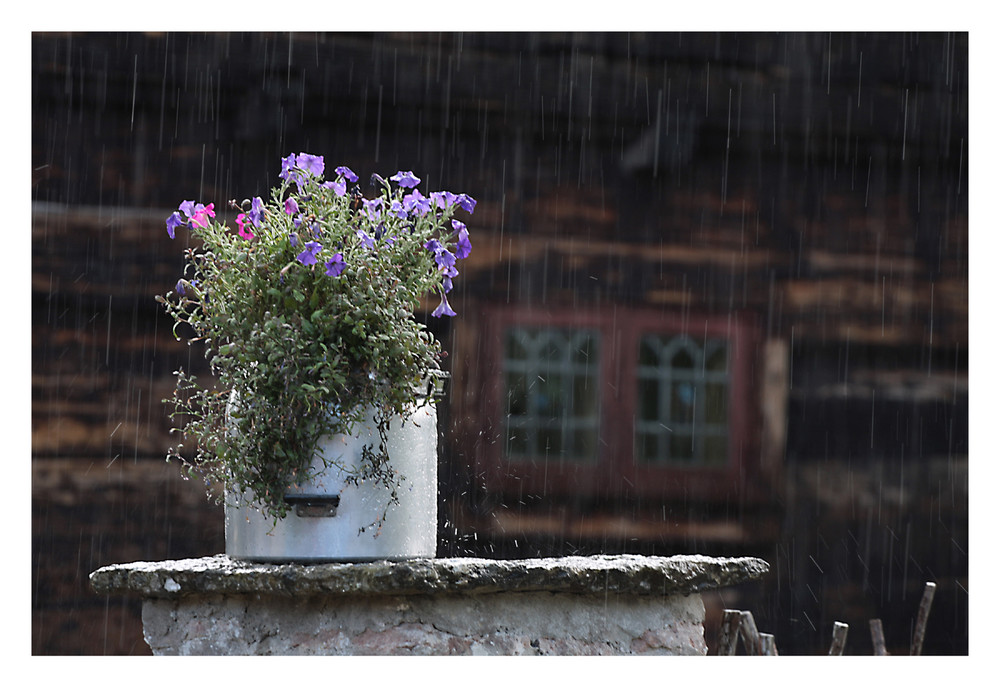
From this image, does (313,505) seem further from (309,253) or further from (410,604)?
(309,253)

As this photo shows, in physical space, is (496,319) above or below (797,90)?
below

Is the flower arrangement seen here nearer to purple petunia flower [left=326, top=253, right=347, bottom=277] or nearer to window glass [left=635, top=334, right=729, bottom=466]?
purple petunia flower [left=326, top=253, right=347, bottom=277]

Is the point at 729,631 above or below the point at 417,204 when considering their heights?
below

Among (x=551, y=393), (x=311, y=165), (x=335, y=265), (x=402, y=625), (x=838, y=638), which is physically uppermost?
(x=311, y=165)

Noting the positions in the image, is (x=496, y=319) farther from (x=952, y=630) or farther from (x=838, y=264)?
(x=952, y=630)

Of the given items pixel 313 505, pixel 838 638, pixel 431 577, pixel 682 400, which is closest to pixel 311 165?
pixel 313 505

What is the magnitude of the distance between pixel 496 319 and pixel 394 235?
296cm

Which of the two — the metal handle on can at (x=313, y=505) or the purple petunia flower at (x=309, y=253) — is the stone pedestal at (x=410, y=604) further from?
the purple petunia flower at (x=309, y=253)

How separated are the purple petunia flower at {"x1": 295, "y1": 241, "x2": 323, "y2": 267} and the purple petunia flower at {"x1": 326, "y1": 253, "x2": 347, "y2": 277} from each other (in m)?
0.03

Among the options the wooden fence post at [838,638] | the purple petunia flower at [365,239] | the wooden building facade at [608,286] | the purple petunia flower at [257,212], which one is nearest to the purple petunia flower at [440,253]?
the purple petunia flower at [365,239]

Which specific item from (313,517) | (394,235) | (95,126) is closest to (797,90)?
(95,126)

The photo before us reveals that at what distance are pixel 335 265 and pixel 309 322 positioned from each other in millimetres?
124

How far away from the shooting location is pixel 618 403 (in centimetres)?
543

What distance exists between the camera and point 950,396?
5902 millimetres
